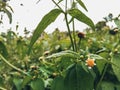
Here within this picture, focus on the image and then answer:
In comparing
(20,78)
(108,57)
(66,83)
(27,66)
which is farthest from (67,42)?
(66,83)

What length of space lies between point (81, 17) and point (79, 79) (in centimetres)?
21

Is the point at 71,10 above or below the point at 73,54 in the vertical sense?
above

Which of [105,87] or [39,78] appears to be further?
[39,78]

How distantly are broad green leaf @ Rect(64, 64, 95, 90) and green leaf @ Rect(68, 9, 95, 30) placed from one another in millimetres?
147

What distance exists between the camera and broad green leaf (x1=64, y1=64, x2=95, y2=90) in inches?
52.6

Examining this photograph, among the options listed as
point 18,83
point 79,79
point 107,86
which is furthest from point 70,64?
point 18,83

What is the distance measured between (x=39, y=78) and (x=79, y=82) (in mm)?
609

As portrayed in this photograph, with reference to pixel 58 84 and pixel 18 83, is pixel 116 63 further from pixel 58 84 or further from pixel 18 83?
pixel 18 83

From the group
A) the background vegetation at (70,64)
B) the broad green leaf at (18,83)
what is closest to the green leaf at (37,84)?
the background vegetation at (70,64)

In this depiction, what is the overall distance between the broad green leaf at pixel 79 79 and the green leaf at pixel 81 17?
15 centimetres

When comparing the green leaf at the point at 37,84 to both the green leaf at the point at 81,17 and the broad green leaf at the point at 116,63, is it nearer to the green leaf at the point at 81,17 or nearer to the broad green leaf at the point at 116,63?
the broad green leaf at the point at 116,63

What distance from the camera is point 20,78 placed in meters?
2.15

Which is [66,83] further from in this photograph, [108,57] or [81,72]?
[108,57]

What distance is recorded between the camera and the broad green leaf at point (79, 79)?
52.6 inches
